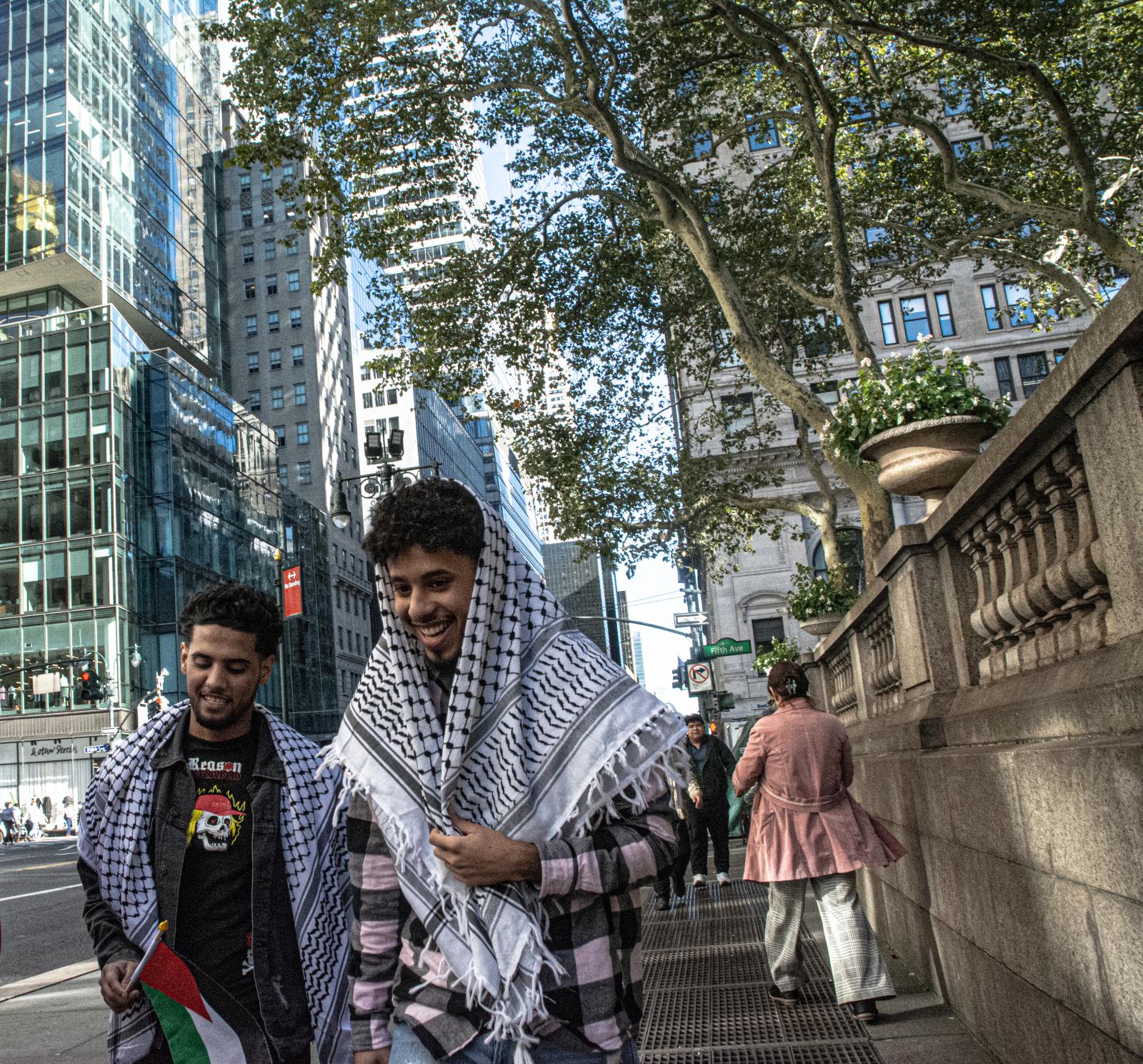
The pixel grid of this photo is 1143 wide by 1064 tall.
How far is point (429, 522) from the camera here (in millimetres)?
2418

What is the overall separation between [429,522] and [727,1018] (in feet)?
15.0

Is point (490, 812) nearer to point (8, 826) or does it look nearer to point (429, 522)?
point (429, 522)

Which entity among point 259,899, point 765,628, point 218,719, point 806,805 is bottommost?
point 806,805

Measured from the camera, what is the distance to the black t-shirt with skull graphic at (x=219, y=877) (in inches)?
122

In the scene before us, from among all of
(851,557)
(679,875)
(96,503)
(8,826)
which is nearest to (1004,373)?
(851,557)

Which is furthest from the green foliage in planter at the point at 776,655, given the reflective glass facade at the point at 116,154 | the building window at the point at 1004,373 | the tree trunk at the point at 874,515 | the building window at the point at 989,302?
the reflective glass facade at the point at 116,154

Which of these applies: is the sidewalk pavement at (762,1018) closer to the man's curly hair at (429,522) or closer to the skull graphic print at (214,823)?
the skull graphic print at (214,823)

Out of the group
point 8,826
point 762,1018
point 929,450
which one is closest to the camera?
point 762,1018

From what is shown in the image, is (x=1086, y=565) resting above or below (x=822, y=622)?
below

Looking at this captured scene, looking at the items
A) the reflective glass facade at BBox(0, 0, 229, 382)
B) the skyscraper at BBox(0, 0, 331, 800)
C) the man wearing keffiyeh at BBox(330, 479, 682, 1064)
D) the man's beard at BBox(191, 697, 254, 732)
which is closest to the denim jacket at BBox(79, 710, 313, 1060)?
the man's beard at BBox(191, 697, 254, 732)

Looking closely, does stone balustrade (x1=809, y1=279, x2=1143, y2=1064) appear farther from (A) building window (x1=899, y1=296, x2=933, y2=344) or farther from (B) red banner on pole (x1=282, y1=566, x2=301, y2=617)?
(A) building window (x1=899, y1=296, x2=933, y2=344)

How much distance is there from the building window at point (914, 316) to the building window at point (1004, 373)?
355 cm

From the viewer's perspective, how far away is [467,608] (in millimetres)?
2430

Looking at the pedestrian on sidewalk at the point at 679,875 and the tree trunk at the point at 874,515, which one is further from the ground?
the tree trunk at the point at 874,515
